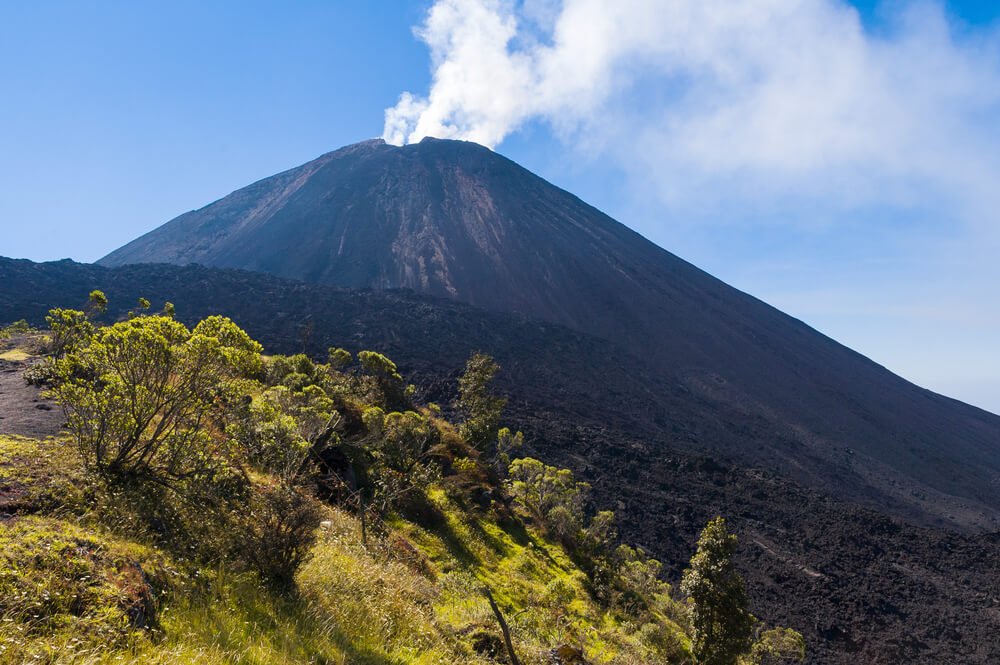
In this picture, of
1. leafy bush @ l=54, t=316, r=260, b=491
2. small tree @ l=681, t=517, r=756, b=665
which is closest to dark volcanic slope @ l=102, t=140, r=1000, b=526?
small tree @ l=681, t=517, r=756, b=665

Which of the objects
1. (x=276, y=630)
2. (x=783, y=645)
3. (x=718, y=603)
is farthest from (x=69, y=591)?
(x=783, y=645)

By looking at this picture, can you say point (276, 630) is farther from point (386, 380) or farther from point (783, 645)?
point (783, 645)

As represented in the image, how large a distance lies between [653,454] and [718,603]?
29483 mm

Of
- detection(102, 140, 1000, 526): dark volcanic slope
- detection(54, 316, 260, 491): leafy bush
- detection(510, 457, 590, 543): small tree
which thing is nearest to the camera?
detection(54, 316, 260, 491): leafy bush

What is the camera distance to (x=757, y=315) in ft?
300

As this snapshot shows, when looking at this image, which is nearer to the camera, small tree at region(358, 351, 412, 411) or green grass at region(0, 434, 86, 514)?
green grass at region(0, 434, 86, 514)

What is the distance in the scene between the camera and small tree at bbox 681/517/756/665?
903 centimetres

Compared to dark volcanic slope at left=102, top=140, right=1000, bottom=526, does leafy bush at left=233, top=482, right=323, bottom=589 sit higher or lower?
lower

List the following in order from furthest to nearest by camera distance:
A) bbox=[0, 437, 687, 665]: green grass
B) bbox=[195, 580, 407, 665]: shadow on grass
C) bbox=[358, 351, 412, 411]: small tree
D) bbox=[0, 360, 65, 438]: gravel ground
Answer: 1. bbox=[358, 351, 412, 411]: small tree
2. bbox=[0, 360, 65, 438]: gravel ground
3. bbox=[195, 580, 407, 665]: shadow on grass
4. bbox=[0, 437, 687, 665]: green grass

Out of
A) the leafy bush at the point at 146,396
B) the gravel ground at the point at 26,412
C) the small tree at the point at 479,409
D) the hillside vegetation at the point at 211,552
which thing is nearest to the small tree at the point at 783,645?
the hillside vegetation at the point at 211,552

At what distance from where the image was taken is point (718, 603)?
9070mm

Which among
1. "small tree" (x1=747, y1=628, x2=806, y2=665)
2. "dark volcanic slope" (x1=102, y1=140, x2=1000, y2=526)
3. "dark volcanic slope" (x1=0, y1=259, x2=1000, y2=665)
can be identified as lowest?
"small tree" (x1=747, y1=628, x2=806, y2=665)

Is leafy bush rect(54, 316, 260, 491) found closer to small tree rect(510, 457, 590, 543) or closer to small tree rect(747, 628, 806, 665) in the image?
small tree rect(510, 457, 590, 543)

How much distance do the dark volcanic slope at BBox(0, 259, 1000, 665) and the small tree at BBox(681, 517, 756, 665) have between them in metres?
14.3
